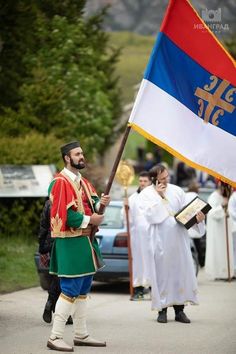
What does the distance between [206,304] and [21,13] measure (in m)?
6.95

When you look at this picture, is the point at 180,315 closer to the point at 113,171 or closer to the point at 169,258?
the point at 169,258

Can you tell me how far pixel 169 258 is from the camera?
41.3 feet

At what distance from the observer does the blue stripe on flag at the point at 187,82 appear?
10.1 metres

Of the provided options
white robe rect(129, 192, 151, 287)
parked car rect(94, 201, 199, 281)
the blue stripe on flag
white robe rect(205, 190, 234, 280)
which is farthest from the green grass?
the blue stripe on flag

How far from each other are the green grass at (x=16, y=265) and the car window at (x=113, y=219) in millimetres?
1408

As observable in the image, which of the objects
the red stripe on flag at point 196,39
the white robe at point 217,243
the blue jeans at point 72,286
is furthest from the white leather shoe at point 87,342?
the white robe at point 217,243

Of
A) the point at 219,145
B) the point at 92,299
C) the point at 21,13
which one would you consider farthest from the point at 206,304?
the point at 21,13

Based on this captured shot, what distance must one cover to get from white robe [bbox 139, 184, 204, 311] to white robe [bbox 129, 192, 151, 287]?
8.72 feet

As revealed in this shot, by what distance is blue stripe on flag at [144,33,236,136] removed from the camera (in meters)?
10.1

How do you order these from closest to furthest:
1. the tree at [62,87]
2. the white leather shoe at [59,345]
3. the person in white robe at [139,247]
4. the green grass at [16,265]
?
1. the white leather shoe at [59,345]
2. the person in white robe at [139,247]
3. the green grass at [16,265]
4. the tree at [62,87]

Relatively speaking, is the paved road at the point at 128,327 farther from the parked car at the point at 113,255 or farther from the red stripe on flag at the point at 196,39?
the red stripe on flag at the point at 196,39

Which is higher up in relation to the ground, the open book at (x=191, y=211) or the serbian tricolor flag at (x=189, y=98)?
the serbian tricolor flag at (x=189, y=98)

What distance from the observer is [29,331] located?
11289 mm

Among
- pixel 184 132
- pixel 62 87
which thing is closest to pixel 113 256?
pixel 184 132
